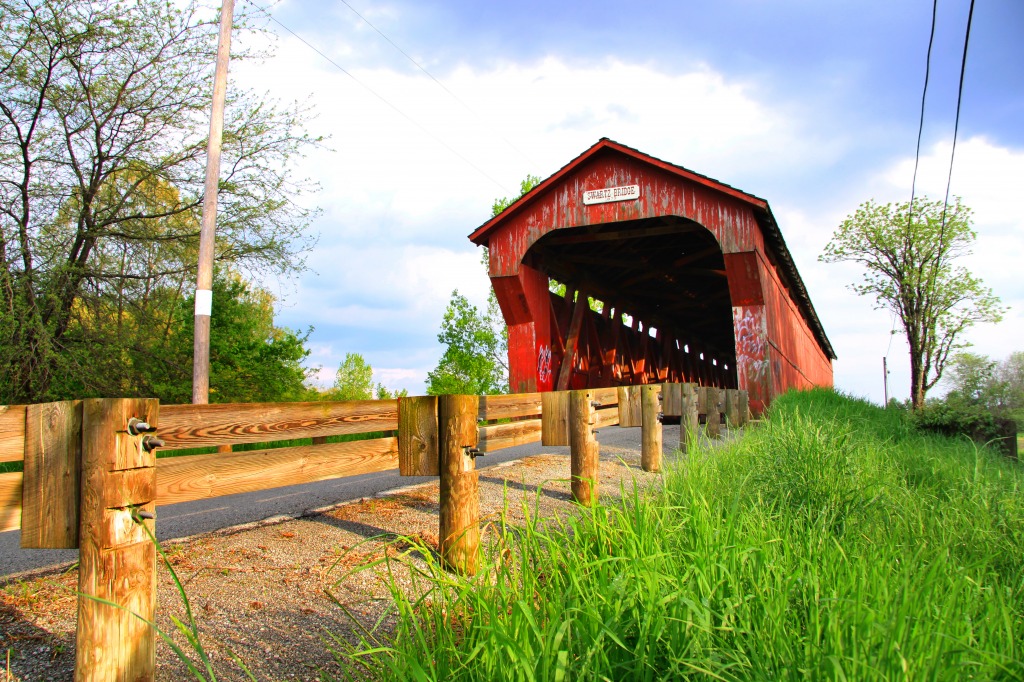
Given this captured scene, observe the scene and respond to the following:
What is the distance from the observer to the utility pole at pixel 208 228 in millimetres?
9102

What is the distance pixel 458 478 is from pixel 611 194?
26.4 feet

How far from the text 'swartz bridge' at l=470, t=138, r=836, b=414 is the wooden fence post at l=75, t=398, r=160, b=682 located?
9025 mm

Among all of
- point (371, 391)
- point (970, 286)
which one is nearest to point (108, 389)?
point (371, 391)

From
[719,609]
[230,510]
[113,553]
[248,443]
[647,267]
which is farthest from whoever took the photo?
[647,267]

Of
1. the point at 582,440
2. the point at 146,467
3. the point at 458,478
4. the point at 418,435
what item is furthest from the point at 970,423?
the point at 146,467

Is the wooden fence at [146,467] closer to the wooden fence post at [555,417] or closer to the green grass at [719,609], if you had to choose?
the green grass at [719,609]

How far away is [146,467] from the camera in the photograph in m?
2.19

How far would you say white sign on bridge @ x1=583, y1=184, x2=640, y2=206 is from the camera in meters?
10.6

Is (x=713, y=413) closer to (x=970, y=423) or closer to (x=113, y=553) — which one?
(x=970, y=423)

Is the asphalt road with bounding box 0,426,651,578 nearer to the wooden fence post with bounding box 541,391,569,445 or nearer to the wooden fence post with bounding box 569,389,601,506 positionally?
the wooden fence post with bounding box 541,391,569,445

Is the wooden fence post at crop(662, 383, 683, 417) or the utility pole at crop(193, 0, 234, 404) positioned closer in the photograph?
the wooden fence post at crop(662, 383, 683, 417)

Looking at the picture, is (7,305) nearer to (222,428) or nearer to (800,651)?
(222,428)

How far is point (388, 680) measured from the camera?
1772 mm

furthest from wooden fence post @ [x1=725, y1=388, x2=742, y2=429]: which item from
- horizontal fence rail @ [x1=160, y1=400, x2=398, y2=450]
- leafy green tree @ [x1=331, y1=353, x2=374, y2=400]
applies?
leafy green tree @ [x1=331, y1=353, x2=374, y2=400]
